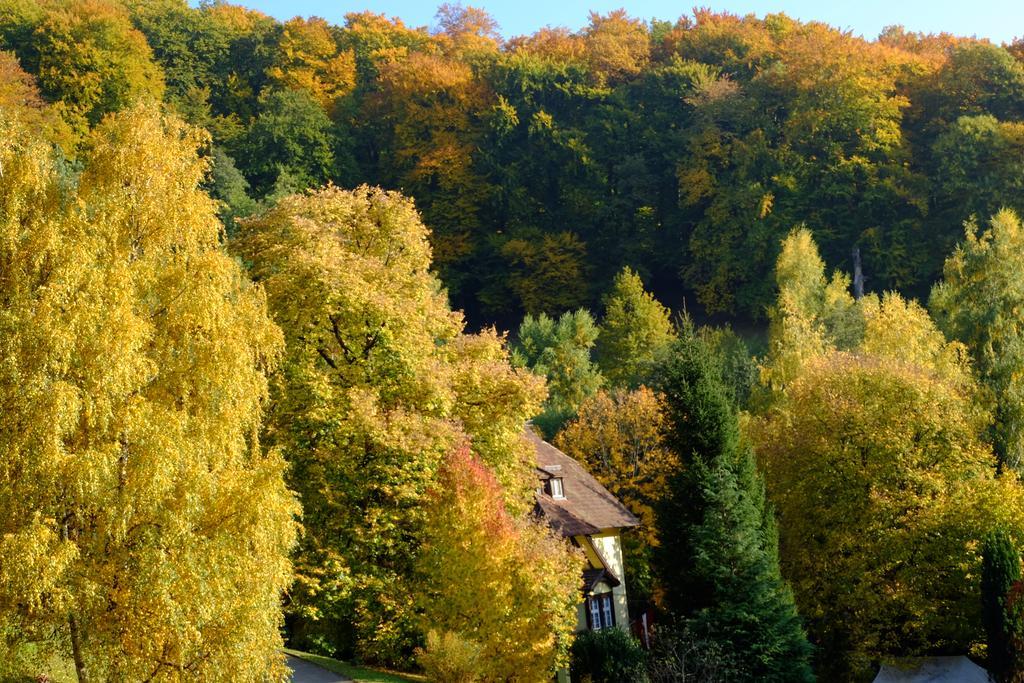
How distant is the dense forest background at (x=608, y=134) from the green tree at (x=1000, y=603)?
34283 millimetres

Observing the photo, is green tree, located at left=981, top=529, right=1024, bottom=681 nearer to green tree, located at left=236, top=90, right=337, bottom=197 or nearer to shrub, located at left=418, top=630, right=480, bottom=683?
shrub, located at left=418, top=630, right=480, bottom=683

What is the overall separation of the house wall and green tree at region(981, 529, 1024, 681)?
12.1 m

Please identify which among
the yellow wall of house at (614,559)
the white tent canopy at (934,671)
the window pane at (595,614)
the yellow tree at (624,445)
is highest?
the yellow tree at (624,445)

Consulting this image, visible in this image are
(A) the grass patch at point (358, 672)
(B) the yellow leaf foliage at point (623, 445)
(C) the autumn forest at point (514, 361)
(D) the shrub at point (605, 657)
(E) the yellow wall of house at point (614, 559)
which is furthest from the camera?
(B) the yellow leaf foliage at point (623, 445)

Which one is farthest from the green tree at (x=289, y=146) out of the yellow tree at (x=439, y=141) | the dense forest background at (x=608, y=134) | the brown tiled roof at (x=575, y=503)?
the brown tiled roof at (x=575, y=503)

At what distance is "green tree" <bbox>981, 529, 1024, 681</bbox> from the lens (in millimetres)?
33281

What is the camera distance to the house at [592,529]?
39.7 metres

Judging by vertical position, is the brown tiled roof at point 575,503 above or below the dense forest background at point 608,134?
below

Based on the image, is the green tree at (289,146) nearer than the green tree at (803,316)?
No

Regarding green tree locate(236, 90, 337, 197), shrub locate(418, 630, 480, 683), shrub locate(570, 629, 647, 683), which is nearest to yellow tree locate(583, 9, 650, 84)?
green tree locate(236, 90, 337, 197)

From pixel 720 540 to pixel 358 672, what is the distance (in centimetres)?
1146

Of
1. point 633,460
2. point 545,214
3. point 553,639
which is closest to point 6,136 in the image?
point 553,639

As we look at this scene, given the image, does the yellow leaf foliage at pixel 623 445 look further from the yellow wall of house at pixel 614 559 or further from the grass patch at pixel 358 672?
the grass patch at pixel 358 672

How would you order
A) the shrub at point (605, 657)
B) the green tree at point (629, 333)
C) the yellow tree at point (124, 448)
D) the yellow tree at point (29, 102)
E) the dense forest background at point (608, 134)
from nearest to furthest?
1. the yellow tree at point (124, 448)
2. the shrub at point (605, 657)
3. the yellow tree at point (29, 102)
4. the green tree at point (629, 333)
5. the dense forest background at point (608, 134)
